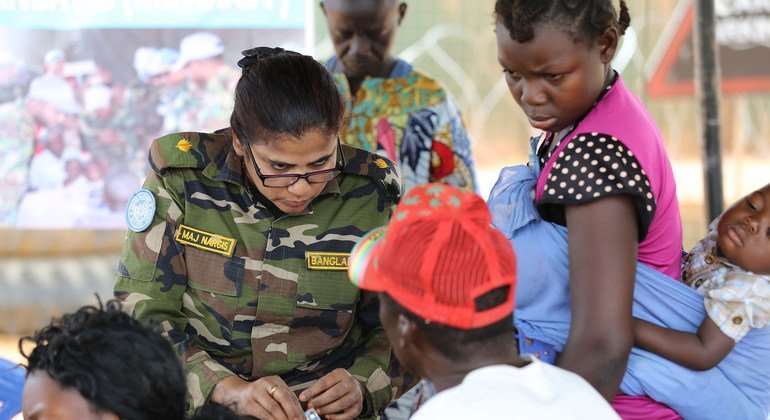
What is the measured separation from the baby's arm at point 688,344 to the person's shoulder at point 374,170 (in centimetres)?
90

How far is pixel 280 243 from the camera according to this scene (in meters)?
2.71

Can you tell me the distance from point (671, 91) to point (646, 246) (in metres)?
6.19

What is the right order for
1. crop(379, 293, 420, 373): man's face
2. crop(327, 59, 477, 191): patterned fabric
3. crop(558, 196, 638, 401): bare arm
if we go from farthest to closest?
crop(327, 59, 477, 191): patterned fabric
crop(558, 196, 638, 401): bare arm
crop(379, 293, 420, 373): man's face

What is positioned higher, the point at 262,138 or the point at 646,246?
the point at 262,138

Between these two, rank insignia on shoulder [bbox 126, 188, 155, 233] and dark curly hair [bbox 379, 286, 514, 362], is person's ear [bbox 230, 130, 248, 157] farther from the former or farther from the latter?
dark curly hair [bbox 379, 286, 514, 362]

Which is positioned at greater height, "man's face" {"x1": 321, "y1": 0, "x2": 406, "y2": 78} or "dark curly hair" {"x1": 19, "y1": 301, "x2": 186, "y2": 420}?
"man's face" {"x1": 321, "y1": 0, "x2": 406, "y2": 78}

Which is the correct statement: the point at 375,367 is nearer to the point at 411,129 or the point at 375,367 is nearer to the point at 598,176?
the point at 598,176

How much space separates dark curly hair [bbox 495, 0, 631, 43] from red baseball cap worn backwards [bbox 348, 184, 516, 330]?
0.51m

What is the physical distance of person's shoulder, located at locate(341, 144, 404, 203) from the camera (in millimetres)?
2816

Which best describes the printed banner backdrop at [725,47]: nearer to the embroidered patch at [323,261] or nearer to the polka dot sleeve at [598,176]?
the embroidered patch at [323,261]

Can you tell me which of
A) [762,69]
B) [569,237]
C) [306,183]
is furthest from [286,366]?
[762,69]

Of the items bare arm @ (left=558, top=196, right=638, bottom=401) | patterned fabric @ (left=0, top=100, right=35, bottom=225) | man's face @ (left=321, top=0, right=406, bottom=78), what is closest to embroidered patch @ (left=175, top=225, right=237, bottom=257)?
bare arm @ (left=558, top=196, right=638, bottom=401)

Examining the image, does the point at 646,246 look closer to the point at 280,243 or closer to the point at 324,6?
the point at 280,243

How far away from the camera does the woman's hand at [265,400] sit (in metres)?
2.48
